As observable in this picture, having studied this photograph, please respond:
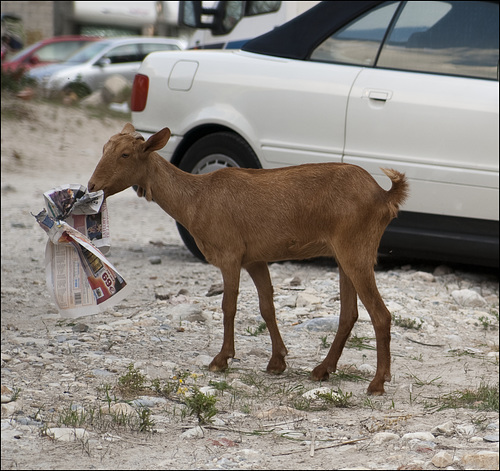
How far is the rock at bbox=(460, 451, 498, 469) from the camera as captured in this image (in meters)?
3.90

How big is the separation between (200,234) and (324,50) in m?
2.89

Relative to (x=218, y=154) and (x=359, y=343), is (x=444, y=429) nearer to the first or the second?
(x=359, y=343)

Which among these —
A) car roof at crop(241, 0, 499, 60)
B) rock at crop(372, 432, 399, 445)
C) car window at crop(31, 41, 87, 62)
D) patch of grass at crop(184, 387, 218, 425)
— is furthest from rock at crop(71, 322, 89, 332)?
car window at crop(31, 41, 87, 62)

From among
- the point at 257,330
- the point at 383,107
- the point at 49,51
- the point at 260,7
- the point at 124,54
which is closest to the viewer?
the point at 257,330

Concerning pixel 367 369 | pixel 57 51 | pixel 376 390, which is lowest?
pixel 57 51

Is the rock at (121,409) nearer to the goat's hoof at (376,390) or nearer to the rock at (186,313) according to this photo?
the goat's hoof at (376,390)

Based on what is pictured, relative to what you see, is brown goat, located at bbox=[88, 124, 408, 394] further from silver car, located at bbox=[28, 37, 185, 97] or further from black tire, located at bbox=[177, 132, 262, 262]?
silver car, located at bbox=[28, 37, 185, 97]

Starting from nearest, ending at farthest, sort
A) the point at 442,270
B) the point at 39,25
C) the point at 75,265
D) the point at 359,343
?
the point at 75,265 < the point at 359,343 < the point at 442,270 < the point at 39,25

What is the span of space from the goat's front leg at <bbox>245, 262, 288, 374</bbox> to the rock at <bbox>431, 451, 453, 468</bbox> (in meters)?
1.56

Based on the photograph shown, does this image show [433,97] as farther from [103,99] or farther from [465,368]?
[103,99]

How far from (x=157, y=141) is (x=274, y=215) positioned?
0.72 m

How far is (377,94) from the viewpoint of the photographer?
7270 millimetres

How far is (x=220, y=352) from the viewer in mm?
5363

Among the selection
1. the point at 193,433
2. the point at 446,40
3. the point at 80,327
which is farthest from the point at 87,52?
the point at 193,433
